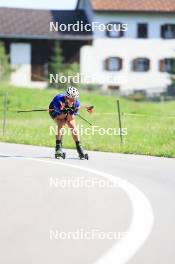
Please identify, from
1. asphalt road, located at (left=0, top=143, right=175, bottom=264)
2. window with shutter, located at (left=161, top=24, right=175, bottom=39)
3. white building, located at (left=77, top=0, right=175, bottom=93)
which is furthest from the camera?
window with shutter, located at (left=161, top=24, right=175, bottom=39)

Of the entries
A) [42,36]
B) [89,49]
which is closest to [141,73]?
[89,49]

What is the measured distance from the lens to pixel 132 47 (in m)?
55.0

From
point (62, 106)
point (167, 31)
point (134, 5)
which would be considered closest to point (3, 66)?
point (134, 5)

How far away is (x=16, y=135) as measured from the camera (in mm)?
21031

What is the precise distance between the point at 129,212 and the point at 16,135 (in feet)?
46.5

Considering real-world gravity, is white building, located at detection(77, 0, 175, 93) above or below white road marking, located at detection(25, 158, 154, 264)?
above

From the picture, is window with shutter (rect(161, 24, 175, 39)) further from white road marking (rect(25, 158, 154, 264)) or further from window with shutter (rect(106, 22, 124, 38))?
white road marking (rect(25, 158, 154, 264))

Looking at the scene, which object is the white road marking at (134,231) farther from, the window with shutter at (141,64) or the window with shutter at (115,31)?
the window with shutter at (141,64)

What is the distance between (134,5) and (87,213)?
48.7 metres

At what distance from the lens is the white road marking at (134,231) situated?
16.4ft

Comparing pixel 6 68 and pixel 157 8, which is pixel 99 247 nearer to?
pixel 6 68

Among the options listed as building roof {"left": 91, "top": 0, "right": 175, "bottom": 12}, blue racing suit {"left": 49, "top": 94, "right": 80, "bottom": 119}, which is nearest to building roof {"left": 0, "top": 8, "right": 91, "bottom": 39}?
building roof {"left": 91, "top": 0, "right": 175, "bottom": 12}

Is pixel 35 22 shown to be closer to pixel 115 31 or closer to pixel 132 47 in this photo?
pixel 115 31

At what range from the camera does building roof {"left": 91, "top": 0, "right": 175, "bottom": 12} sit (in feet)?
177
